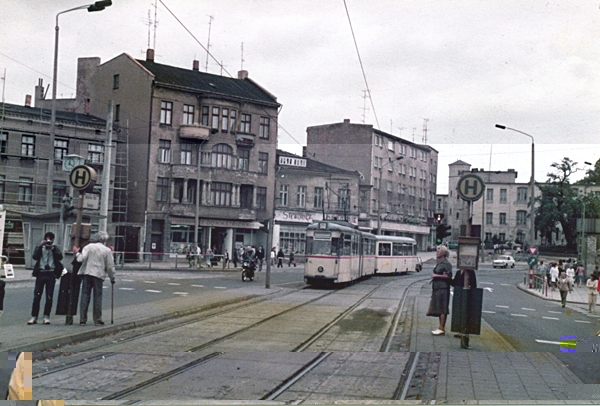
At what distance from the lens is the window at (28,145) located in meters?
8.28

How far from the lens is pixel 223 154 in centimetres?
1242

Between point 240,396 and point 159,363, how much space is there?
73.5 inches

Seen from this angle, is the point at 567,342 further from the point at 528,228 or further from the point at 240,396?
the point at 240,396

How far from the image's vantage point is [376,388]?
694cm

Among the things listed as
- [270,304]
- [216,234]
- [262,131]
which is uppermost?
[262,131]

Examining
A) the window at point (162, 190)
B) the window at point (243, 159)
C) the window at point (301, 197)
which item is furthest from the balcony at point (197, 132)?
the window at point (301, 197)

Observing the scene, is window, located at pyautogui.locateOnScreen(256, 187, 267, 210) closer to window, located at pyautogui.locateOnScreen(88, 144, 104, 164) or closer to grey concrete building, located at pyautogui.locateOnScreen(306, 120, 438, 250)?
grey concrete building, located at pyautogui.locateOnScreen(306, 120, 438, 250)

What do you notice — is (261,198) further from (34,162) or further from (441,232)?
(34,162)

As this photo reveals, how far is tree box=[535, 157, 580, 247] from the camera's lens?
8.76 metres

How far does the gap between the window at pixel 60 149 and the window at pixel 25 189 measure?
2.19ft

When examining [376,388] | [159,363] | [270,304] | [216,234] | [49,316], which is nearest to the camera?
[376,388]

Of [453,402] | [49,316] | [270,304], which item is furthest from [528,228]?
[270,304]

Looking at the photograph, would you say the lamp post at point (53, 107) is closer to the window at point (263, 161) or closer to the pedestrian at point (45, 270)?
the pedestrian at point (45, 270)

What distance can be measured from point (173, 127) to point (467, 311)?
5.77 m
